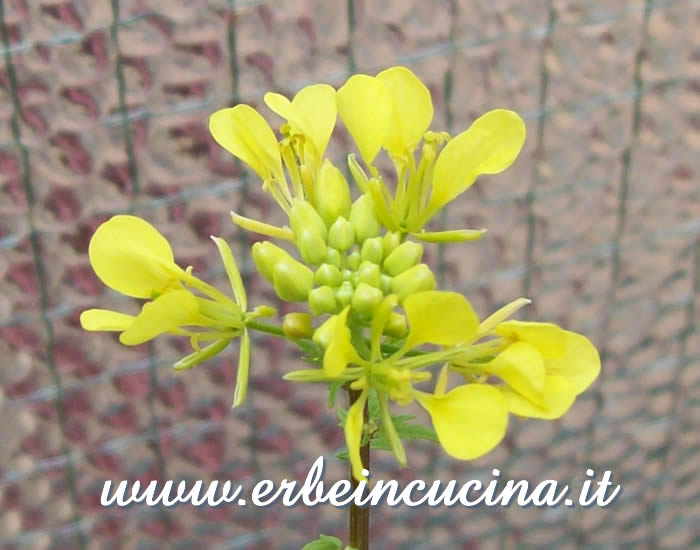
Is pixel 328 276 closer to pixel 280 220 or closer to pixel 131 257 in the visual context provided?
pixel 131 257

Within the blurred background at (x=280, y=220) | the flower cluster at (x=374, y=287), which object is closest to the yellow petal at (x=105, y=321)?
the flower cluster at (x=374, y=287)

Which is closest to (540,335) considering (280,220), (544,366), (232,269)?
(544,366)

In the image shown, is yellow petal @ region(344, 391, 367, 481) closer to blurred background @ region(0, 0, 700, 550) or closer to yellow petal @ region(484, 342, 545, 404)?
yellow petal @ region(484, 342, 545, 404)

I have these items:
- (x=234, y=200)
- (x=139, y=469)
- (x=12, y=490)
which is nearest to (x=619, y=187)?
(x=234, y=200)

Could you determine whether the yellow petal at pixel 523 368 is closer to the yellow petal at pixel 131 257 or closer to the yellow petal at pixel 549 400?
the yellow petal at pixel 549 400

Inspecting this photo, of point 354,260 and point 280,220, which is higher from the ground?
point 354,260
